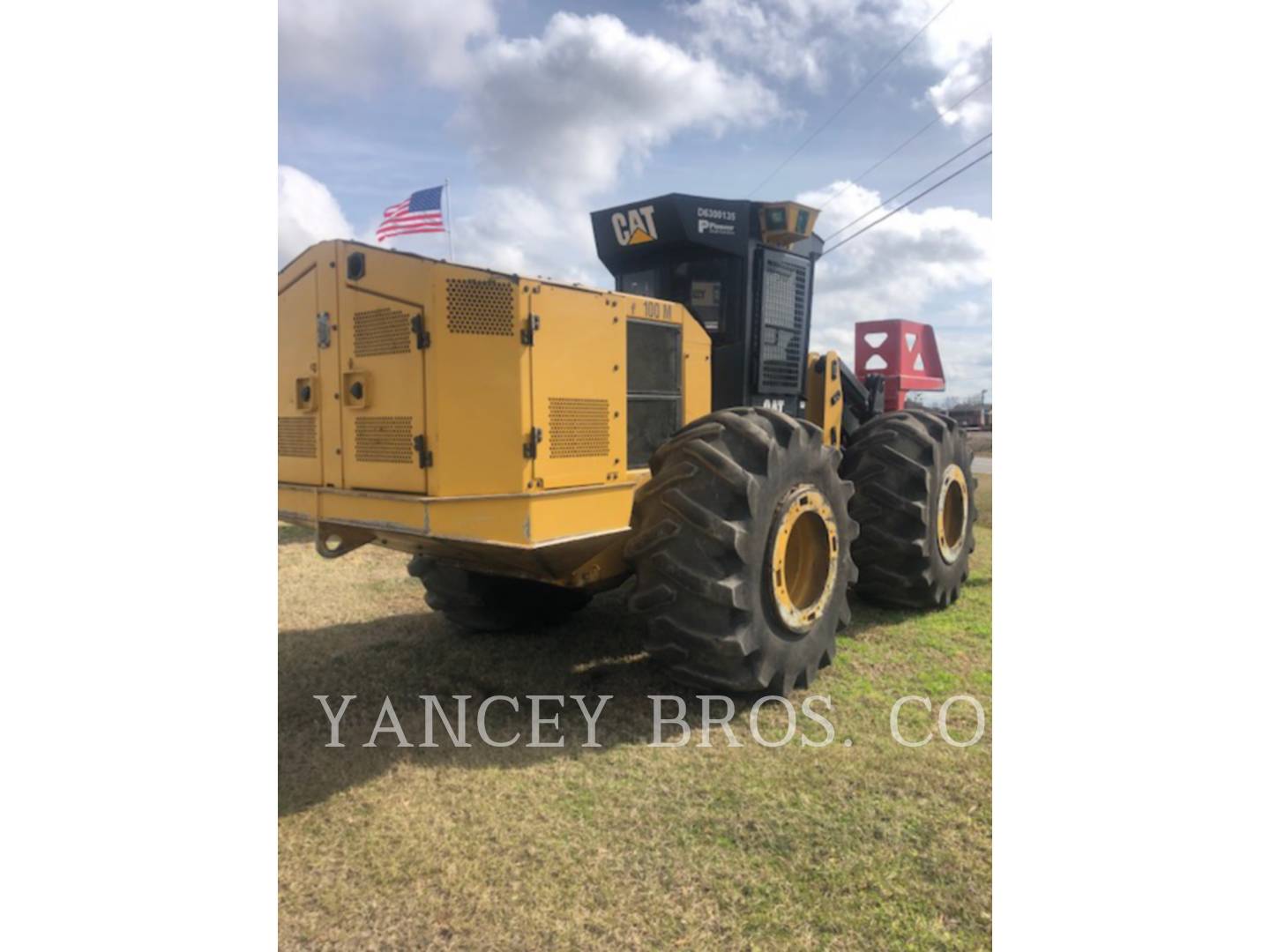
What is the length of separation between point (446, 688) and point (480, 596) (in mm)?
873

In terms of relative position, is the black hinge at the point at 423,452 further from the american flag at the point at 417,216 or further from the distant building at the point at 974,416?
the distant building at the point at 974,416

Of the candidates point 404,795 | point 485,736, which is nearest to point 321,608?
point 485,736

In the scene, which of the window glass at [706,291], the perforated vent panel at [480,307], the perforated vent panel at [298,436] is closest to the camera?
the perforated vent panel at [480,307]

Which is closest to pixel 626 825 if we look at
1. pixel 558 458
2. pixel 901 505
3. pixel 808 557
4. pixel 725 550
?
pixel 725 550

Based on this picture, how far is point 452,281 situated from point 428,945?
2.63m

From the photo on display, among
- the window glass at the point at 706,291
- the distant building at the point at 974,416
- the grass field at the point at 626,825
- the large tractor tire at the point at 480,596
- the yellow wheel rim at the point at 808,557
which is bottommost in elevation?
the grass field at the point at 626,825

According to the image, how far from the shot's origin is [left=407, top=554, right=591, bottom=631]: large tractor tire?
5320 mm

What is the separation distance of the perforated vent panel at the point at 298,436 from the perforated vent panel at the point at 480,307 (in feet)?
3.84

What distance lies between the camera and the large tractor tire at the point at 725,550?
12.6 feet

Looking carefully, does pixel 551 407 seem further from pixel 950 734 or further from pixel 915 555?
pixel 915 555

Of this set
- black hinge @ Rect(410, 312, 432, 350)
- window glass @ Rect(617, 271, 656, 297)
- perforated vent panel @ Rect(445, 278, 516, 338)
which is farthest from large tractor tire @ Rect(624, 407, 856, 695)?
window glass @ Rect(617, 271, 656, 297)

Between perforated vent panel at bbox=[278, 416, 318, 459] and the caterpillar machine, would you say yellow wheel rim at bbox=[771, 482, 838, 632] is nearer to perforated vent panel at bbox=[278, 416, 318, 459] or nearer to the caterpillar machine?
the caterpillar machine

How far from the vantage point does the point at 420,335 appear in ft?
11.9

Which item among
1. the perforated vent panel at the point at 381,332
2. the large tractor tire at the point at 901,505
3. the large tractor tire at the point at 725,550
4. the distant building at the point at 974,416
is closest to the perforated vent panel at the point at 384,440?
the perforated vent panel at the point at 381,332
